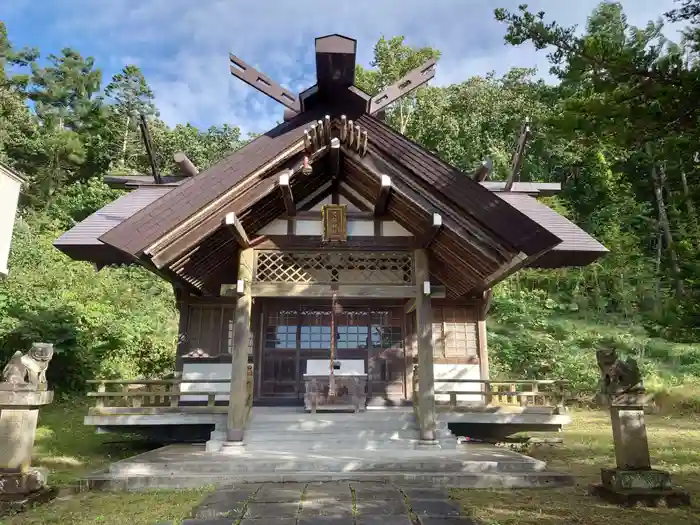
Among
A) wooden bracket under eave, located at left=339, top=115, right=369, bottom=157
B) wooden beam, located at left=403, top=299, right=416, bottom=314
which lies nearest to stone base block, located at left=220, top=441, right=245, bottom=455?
wooden beam, located at left=403, top=299, right=416, bottom=314

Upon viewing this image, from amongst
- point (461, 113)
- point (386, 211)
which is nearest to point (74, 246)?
point (386, 211)

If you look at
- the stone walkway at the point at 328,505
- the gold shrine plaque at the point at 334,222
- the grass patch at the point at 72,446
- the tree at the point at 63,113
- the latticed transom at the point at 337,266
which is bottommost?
the grass patch at the point at 72,446

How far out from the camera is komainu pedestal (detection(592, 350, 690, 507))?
15.4ft

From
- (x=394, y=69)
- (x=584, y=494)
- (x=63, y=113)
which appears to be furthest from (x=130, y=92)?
(x=584, y=494)

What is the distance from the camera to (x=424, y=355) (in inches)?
297

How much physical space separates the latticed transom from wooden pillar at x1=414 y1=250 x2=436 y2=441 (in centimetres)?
24

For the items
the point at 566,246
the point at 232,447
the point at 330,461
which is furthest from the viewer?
the point at 566,246

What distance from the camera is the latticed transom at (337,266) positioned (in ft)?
26.3

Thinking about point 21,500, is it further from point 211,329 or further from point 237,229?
point 211,329

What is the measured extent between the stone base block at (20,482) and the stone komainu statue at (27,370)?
3.04 ft

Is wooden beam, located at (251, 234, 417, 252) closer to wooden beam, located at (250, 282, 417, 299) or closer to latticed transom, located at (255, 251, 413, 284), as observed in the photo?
latticed transom, located at (255, 251, 413, 284)

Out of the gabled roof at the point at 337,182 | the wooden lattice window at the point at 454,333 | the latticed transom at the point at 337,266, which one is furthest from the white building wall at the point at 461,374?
the latticed transom at the point at 337,266

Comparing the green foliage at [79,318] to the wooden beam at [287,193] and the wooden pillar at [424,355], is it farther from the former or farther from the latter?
the wooden pillar at [424,355]

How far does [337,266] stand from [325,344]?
3.38m
